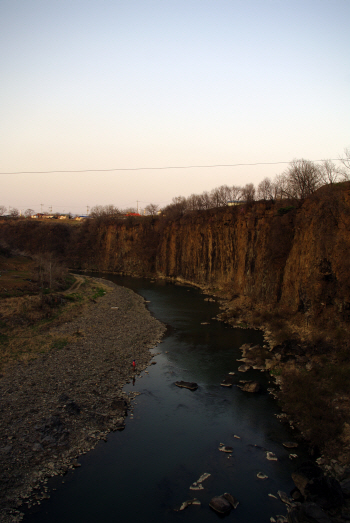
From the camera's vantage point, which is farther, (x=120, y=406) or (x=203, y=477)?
(x=120, y=406)

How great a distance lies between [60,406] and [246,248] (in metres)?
30.3

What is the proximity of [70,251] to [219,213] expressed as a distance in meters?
44.3

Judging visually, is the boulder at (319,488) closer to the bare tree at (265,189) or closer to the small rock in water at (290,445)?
the small rock in water at (290,445)

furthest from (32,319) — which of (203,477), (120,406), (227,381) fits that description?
(203,477)

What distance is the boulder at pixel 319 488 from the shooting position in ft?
31.6

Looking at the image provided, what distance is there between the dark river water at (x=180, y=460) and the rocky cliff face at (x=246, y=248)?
9.45 m

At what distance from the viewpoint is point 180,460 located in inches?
460

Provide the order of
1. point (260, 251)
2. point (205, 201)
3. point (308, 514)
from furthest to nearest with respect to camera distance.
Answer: point (205, 201) < point (260, 251) < point (308, 514)

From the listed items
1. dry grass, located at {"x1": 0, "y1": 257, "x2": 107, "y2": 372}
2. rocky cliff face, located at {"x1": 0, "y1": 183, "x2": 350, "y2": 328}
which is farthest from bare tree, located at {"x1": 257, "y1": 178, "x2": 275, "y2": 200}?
dry grass, located at {"x1": 0, "y1": 257, "x2": 107, "y2": 372}

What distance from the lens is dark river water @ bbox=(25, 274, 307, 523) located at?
951 cm

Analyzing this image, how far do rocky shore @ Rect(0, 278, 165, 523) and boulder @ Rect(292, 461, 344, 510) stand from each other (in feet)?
22.3

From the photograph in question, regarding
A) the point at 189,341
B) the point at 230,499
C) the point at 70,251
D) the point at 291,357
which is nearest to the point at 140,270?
the point at 70,251

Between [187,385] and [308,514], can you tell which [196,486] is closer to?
[308,514]

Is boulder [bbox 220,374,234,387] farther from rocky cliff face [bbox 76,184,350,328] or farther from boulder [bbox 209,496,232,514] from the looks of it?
rocky cliff face [bbox 76,184,350,328]
